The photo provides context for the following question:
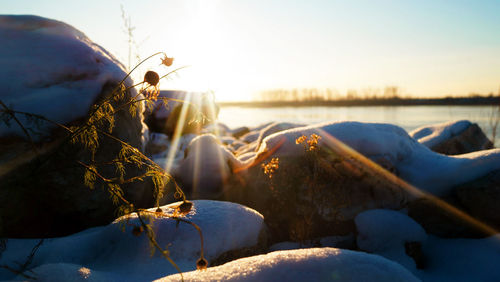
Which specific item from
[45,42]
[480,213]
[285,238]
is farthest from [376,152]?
[45,42]

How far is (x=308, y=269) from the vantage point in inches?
63.2

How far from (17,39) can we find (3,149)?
1099 mm

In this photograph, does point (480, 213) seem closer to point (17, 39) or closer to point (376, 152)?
point (376, 152)

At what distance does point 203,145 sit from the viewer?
4.98 meters

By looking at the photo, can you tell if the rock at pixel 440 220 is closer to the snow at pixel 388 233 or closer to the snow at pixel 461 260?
the snow at pixel 461 260

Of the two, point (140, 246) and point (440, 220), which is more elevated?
point (140, 246)

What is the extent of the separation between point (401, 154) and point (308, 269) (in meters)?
3.30

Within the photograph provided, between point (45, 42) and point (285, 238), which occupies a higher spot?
point (45, 42)

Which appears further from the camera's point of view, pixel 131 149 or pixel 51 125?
pixel 51 125

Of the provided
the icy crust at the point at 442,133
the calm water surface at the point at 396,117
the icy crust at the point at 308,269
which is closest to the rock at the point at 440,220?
the icy crust at the point at 308,269

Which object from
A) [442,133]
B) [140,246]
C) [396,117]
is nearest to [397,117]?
[396,117]

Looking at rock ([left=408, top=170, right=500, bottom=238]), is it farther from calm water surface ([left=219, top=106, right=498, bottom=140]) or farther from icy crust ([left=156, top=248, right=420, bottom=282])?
calm water surface ([left=219, top=106, right=498, bottom=140])

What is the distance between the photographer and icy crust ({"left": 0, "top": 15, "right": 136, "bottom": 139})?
2510 mm

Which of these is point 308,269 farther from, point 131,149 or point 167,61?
point 167,61
